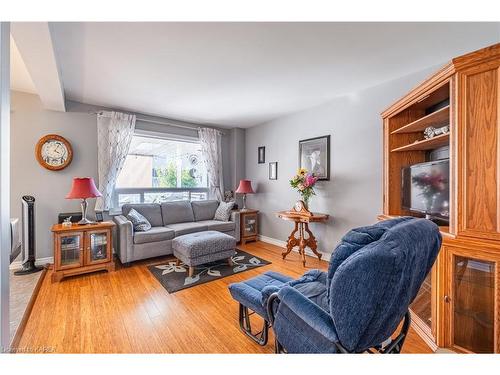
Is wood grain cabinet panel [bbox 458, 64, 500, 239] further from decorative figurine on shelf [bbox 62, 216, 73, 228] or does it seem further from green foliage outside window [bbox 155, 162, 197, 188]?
green foliage outside window [bbox 155, 162, 197, 188]

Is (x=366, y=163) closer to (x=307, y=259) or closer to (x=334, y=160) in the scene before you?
(x=334, y=160)

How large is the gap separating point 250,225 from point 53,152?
3.29m

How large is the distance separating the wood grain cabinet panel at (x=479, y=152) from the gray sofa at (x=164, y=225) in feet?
10.4

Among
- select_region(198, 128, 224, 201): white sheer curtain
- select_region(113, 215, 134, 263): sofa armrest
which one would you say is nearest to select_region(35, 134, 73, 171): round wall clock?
select_region(113, 215, 134, 263): sofa armrest

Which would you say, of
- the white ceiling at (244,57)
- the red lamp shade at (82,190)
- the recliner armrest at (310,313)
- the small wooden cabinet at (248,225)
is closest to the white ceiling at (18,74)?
the white ceiling at (244,57)

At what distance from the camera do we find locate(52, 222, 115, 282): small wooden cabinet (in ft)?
8.52

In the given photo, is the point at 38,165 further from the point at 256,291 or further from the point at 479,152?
the point at 479,152

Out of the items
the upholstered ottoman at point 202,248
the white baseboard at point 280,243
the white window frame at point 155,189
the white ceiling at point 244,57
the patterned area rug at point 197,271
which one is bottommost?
the patterned area rug at point 197,271

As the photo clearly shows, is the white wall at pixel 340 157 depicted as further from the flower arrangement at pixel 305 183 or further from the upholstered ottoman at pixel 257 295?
the upholstered ottoman at pixel 257 295

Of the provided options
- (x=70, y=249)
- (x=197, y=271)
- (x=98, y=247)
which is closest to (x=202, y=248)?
(x=197, y=271)

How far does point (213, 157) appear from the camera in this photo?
4609 millimetres

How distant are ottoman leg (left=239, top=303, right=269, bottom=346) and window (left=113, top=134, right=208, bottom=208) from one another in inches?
118

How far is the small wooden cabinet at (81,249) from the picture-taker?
2.60m
